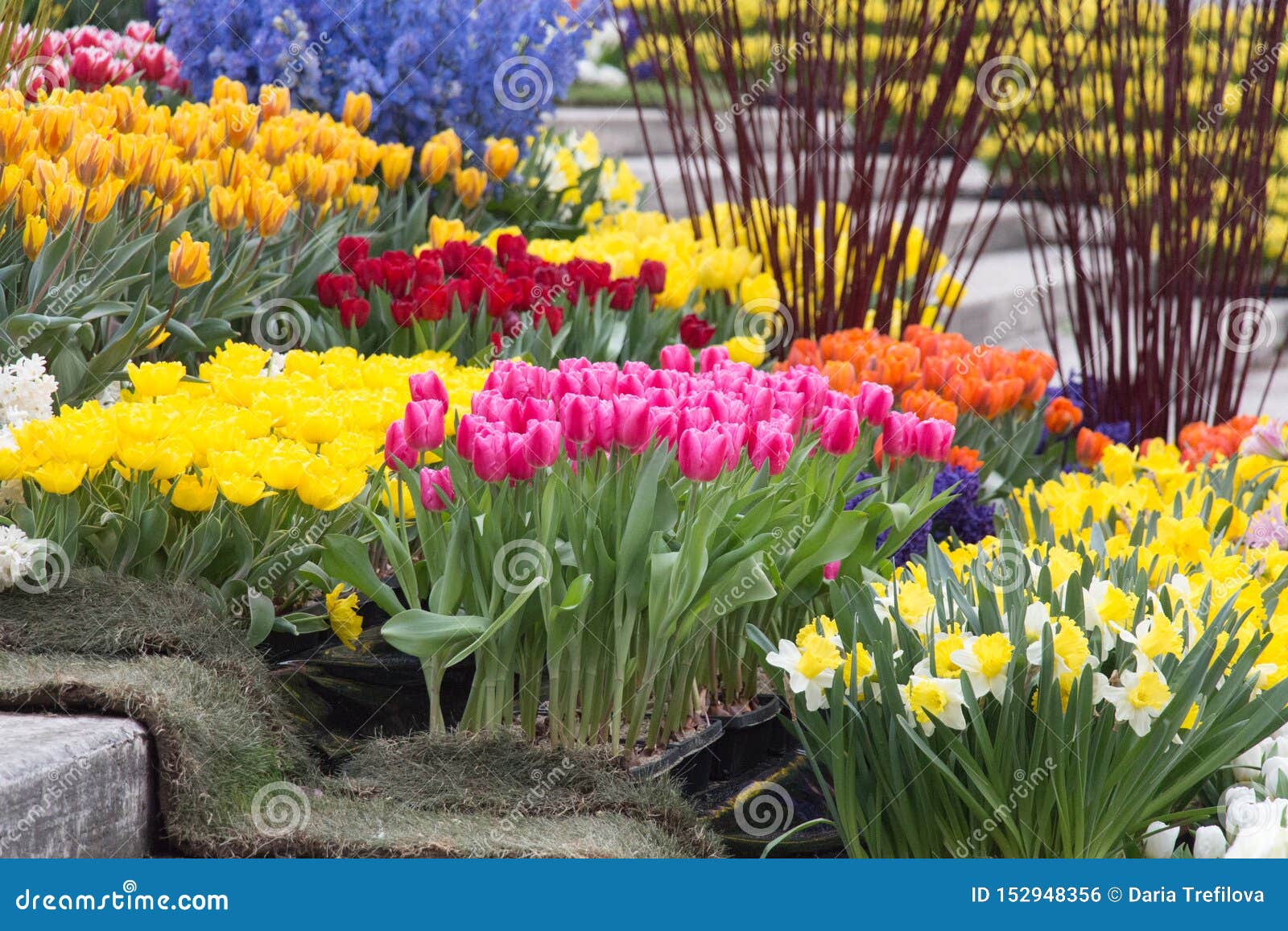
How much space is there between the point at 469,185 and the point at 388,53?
22.3 inches

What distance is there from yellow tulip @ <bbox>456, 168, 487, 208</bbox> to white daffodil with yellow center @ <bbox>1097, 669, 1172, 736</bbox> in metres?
2.88

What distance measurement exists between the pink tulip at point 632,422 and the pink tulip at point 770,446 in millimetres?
199

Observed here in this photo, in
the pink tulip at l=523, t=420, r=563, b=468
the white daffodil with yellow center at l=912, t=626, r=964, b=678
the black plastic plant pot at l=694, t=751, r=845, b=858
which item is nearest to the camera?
the white daffodil with yellow center at l=912, t=626, r=964, b=678

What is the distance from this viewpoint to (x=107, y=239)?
2.64 meters

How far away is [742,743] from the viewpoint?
2.07m

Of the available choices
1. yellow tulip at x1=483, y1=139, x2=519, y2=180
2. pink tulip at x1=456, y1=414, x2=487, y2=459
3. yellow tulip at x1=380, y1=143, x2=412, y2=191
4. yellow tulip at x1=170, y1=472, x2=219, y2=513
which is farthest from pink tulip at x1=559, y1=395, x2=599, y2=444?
yellow tulip at x1=483, y1=139, x2=519, y2=180

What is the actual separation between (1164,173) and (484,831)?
2.67 m

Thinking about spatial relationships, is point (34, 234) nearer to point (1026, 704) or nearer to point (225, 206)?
point (225, 206)

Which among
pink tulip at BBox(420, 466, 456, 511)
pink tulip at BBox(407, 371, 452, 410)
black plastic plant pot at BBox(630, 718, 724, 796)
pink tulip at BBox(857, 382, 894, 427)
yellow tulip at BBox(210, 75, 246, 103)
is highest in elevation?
yellow tulip at BBox(210, 75, 246, 103)

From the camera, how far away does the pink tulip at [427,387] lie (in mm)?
2004

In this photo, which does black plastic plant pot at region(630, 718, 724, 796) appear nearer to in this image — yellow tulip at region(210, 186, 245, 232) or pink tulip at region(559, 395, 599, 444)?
pink tulip at region(559, 395, 599, 444)

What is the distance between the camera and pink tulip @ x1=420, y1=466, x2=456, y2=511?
1909mm

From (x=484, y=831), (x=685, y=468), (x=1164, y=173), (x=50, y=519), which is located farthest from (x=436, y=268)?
(x=1164, y=173)

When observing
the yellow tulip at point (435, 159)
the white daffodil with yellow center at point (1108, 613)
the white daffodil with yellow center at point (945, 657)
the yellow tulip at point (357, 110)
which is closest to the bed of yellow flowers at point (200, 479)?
the white daffodil with yellow center at point (945, 657)
